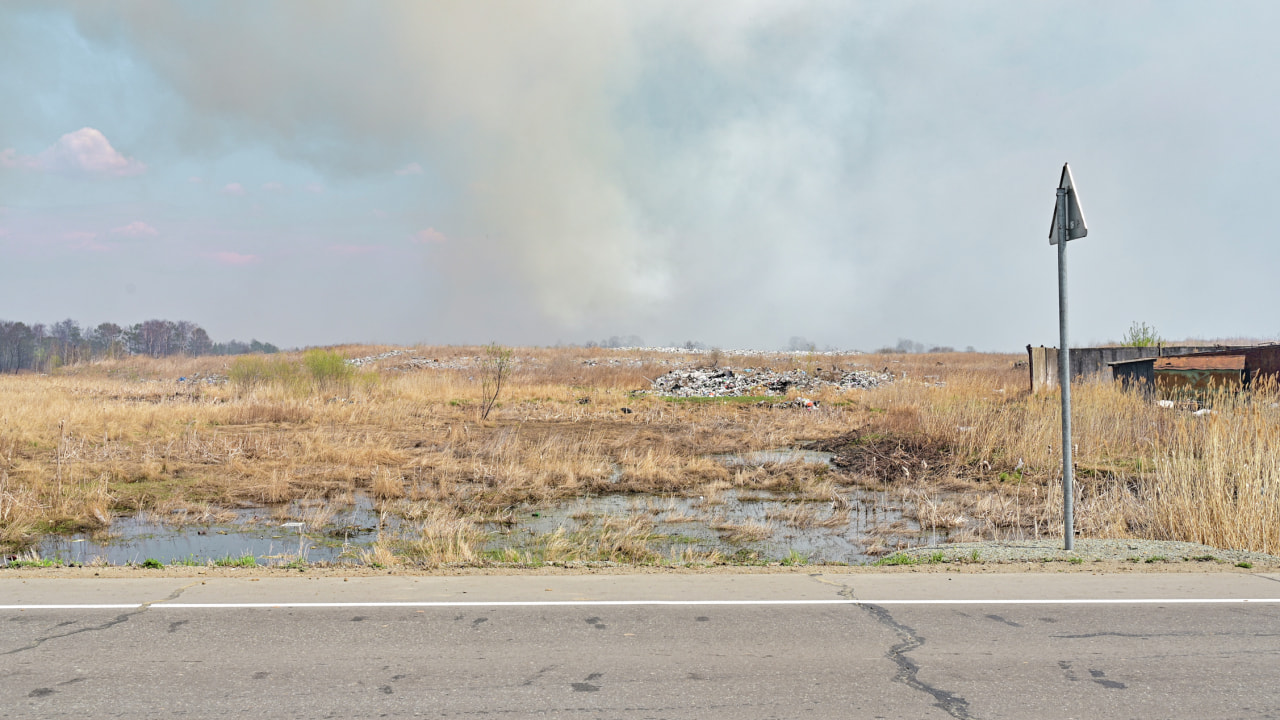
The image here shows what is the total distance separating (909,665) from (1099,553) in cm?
543

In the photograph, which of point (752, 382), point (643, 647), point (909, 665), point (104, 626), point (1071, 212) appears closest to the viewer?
point (909, 665)

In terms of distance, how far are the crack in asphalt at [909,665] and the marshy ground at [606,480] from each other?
10.6 feet

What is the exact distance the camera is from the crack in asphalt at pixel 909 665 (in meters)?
5.10

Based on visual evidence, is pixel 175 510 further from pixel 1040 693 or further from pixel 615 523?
pixel 1040 693

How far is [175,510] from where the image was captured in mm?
15469

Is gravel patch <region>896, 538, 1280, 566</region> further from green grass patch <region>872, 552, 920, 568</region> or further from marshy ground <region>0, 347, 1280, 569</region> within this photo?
marshy ground <region>0, 347, 1280, 569</region>

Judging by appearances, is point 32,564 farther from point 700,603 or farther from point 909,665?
point 909,665

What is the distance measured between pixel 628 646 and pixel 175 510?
1253 cm

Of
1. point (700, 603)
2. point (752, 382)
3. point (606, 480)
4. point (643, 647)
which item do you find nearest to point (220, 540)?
point (606, 480)

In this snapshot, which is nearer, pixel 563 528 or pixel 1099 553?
pixel 1099 553

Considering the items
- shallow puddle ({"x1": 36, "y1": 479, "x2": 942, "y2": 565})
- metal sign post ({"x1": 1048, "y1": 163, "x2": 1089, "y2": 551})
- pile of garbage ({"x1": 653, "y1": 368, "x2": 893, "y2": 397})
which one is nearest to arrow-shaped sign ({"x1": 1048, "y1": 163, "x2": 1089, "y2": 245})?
metal sign post ({"x1": 1048, "y1": 163, "x2": 1089, "y2": 551})

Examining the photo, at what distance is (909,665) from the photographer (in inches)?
231

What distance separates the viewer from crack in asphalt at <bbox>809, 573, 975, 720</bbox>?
16.7ft

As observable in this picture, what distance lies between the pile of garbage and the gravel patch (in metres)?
29.7
